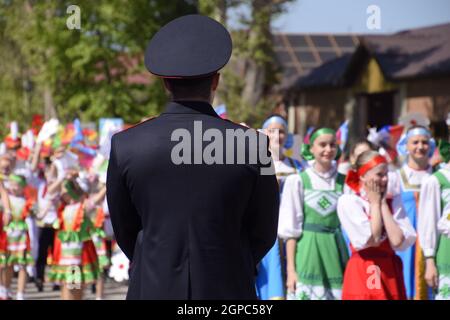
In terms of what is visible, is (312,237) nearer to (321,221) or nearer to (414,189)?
(321,221)

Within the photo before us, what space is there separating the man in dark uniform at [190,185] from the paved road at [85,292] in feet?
23.2

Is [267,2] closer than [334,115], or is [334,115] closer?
[267,2]

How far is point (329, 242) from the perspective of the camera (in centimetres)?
722

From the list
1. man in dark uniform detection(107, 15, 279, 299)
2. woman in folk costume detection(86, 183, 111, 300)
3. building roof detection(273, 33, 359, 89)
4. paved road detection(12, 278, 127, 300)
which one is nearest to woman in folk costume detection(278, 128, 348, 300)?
woman in folk costume detection(86, 183, 111, 300)

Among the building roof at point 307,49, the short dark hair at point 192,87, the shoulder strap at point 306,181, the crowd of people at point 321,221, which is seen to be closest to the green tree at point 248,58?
the crowd of people at point 321,221

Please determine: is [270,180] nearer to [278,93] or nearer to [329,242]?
[329,242]

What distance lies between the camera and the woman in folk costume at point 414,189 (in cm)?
834

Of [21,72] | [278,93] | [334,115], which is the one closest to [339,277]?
[334,115]

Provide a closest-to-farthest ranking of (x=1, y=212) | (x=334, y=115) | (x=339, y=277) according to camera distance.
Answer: (x=339, y=277) < (x=1, y=212) < (x=334, y=115)

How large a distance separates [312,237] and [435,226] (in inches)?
36.6

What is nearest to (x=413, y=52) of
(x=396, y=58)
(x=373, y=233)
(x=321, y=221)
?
(x=396, y=58)

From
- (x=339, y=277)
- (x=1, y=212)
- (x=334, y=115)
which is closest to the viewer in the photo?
(x=339, y=277)

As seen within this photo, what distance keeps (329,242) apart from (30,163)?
6166mm

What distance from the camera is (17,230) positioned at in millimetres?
10508
